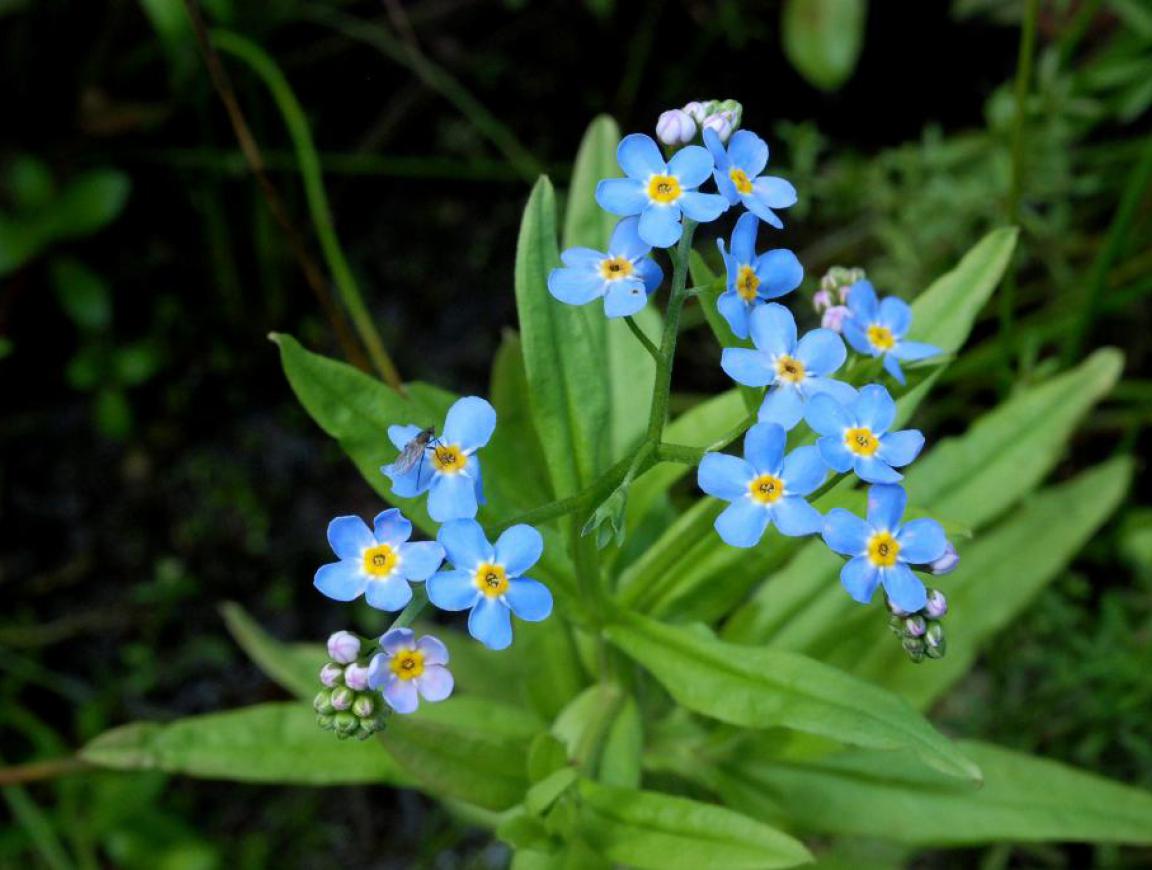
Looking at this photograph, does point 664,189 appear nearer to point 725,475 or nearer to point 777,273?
point 777,273

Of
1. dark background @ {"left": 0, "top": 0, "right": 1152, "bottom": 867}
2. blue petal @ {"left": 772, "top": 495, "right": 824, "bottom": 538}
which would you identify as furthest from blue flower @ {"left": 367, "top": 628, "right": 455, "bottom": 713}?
dark background @ {"left": 0, "top": 0, "right": 1152, "bottom": 867}

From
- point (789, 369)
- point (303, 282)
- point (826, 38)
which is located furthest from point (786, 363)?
point (303, 282)

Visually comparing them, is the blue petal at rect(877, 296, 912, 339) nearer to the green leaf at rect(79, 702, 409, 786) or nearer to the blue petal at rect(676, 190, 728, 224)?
the blue petal at rect(676, 190, 728, 224)

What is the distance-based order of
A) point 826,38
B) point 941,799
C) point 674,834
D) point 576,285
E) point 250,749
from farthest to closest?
1. point 826,38
2. point 941,799
3. point 250,749
4. point 674,834
5. point 576,285

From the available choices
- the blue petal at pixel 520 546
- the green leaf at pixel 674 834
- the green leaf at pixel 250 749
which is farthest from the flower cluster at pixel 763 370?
the green leaf at pixel 250 749

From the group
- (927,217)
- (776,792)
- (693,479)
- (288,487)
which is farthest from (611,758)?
(927,217)

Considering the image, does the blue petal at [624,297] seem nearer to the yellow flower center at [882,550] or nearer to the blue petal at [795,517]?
the blue petal at [795,517]
